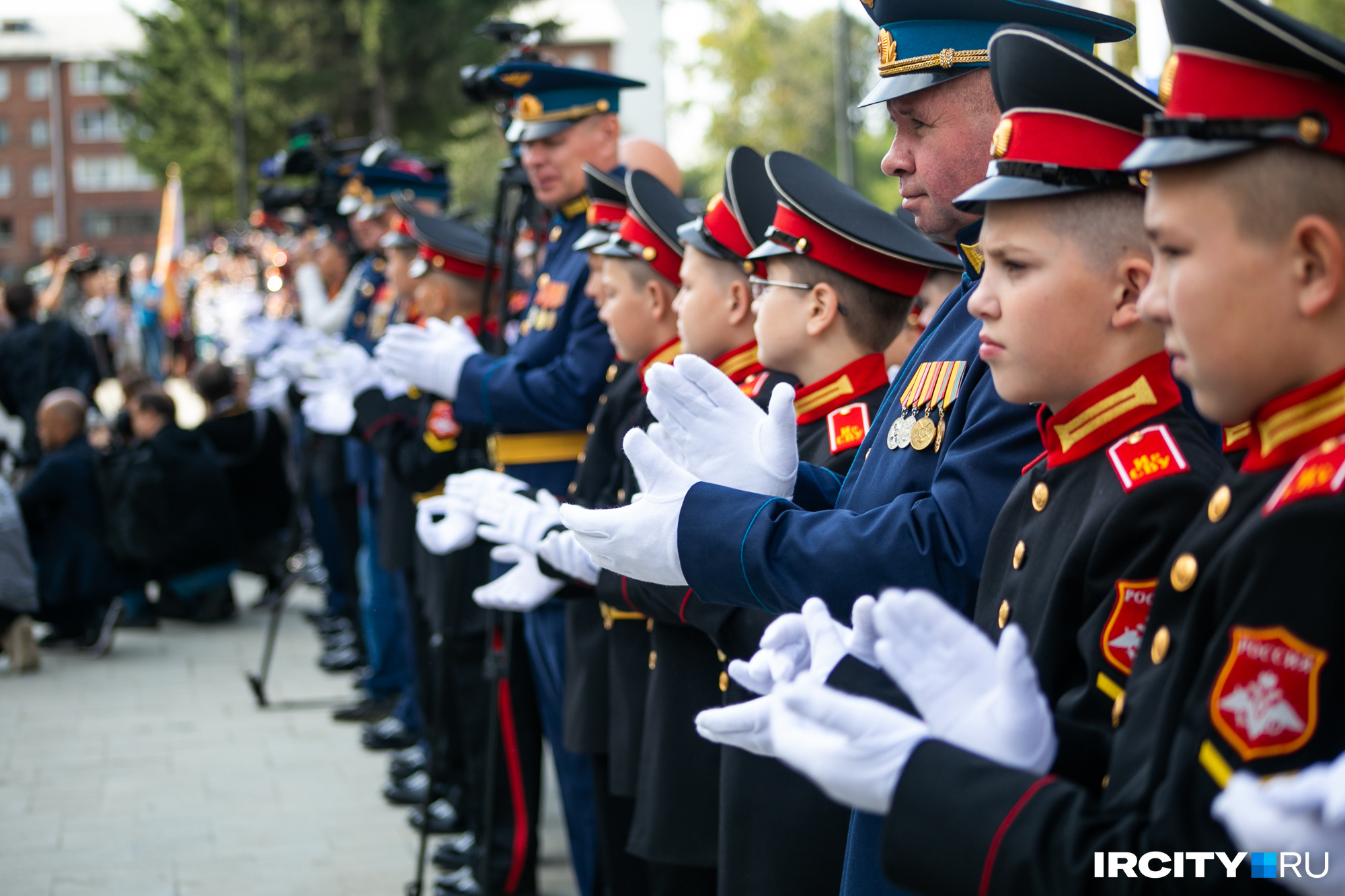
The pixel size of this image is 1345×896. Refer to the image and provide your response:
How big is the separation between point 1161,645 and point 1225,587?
0.37ft

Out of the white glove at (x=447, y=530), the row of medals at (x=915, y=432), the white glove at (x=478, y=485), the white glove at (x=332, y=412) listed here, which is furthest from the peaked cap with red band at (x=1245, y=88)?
the white glove at (x=332, y=412)

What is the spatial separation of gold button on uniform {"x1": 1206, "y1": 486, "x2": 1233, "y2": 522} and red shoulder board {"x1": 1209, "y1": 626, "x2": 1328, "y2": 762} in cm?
13

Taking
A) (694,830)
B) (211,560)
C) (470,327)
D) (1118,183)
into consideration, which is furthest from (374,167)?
(1118,183)

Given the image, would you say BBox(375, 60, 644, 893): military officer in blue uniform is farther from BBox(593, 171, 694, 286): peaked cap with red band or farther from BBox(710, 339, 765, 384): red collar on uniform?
BBox(710, 339, 765, 384): red collar on uniform

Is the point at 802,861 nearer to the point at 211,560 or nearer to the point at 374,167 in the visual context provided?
the point at 374,167

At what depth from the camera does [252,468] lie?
891 cm

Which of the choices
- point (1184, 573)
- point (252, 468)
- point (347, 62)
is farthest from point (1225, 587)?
point (347, 62)

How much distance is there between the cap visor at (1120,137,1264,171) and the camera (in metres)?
1.24

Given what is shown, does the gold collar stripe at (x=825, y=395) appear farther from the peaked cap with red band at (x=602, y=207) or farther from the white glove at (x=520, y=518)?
the peaked cap with red band at (x=602, y=207)

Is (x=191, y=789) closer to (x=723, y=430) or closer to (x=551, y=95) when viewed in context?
(x=551, y=95)

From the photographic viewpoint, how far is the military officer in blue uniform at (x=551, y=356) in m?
4.04

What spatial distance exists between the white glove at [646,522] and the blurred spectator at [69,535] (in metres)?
6.52

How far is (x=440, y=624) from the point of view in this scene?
463 cm

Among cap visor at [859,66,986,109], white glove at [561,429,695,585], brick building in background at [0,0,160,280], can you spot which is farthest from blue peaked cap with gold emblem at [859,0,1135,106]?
brick building in background at [0,0,160,280]
